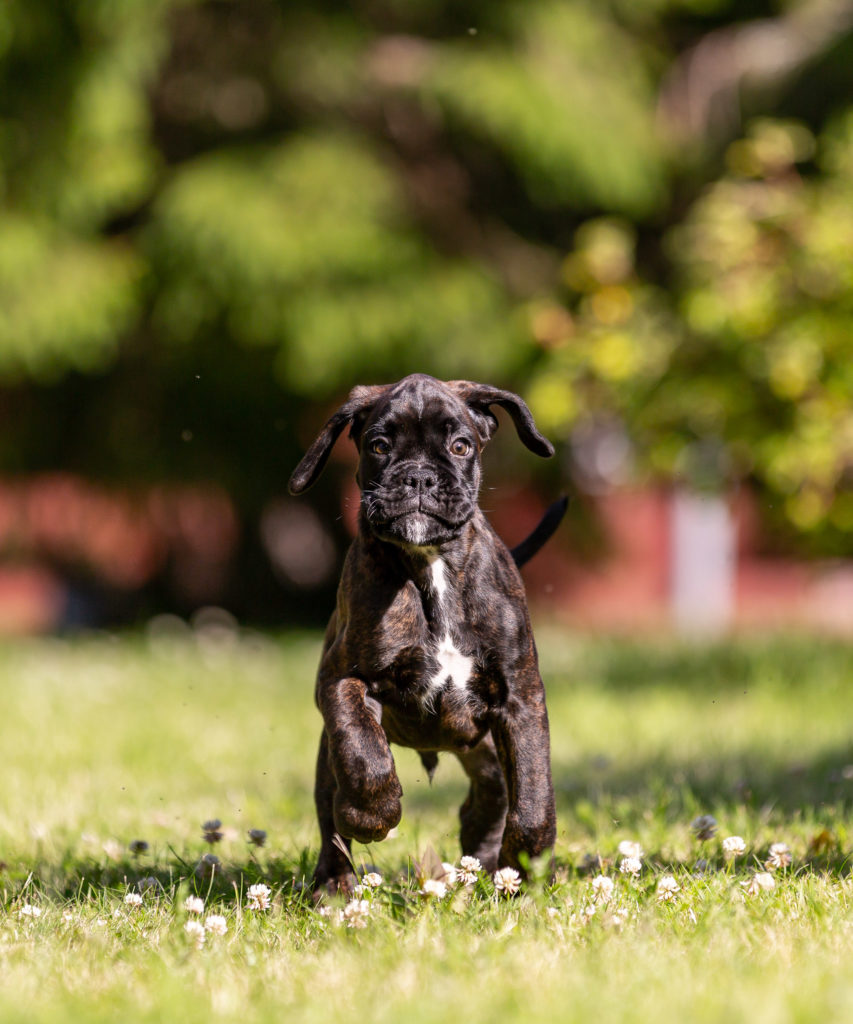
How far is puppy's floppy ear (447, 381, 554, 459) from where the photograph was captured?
3471mm

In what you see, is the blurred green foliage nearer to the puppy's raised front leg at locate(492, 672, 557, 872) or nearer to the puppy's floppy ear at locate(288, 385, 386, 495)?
the puppy's floppy ear at locate(288, 385, 386, 495)

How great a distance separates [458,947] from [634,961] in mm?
355

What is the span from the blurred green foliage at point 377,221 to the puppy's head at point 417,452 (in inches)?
204

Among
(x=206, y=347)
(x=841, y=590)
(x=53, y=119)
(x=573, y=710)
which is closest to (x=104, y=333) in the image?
(x=206, y=347)

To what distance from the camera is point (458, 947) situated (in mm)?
2705

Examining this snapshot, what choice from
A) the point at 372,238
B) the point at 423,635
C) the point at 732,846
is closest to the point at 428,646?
the point at 423,635

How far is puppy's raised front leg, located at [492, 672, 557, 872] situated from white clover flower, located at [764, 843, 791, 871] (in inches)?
24.3

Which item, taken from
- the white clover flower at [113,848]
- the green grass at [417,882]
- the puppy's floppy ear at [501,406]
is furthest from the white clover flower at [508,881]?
the white clover flower at [113,848]

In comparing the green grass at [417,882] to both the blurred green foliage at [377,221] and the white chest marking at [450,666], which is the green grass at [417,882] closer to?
the white chest marking at [450,666]

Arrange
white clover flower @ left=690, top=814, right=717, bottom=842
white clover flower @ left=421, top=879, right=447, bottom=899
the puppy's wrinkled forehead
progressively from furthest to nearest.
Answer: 1. white clover flower @ left=690, top=814, right=717, bottom=842
2. the puppy's wrinkled forehead
3. white clover flower @ left=421, top=879, right=447, bottom=899

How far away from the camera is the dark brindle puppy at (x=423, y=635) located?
10.4 feet

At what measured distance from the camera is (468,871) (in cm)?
329

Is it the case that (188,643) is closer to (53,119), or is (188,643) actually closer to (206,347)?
(206,347)

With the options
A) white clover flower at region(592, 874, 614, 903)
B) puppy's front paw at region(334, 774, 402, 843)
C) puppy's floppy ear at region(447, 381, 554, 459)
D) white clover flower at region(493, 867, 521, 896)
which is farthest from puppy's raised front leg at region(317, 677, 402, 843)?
puppy's floppy ear at region(447, 381, 554, 459)
